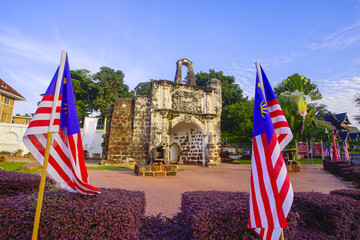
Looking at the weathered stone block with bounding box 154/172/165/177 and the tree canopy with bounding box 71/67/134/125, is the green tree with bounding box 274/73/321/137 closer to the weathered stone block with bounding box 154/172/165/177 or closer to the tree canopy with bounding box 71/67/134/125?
the weathered stone block with bounding box 154/172/165/177

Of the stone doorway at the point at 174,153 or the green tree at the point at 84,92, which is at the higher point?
the green tree at the point at 84,92

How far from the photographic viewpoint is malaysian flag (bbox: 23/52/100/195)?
113 inches

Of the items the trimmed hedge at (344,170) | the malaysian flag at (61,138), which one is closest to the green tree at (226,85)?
the trimmed hedge at (344,170)

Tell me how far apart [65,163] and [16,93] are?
1404 inches

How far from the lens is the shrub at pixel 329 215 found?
331 centimetres

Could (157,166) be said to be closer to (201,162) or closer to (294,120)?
(201,162)

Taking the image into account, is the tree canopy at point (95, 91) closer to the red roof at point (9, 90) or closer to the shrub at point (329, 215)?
the red roof at point (9, 90)

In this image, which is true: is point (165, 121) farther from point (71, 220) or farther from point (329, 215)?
point (71, 220)

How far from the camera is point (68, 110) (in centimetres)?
309

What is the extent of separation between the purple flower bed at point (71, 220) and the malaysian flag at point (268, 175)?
162cm

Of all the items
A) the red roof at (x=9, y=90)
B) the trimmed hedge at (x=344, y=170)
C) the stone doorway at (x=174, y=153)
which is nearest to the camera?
the trimmed hedge at (x=344, y=170)

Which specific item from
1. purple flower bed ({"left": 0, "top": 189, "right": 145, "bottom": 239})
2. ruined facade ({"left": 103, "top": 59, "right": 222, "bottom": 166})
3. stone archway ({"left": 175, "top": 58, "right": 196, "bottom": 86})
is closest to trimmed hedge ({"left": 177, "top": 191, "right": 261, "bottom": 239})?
purple flower bed ({"left": 0, "top": 189, "right": 145, "bottom": 239})

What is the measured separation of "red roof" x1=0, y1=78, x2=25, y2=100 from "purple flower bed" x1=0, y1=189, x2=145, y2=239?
108 ft

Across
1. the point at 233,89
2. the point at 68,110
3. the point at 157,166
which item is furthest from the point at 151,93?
the point at 233,89
